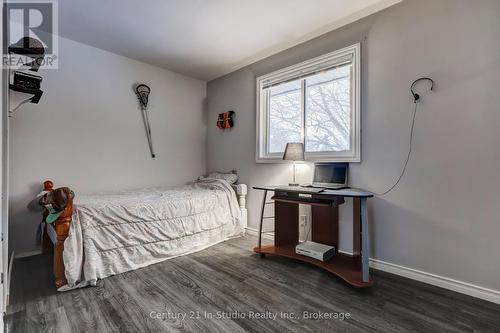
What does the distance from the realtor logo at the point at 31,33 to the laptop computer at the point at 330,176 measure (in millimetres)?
2548

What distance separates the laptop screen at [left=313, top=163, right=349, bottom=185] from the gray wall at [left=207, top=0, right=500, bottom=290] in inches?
4.1

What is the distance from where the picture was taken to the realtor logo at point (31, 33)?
1716 mm

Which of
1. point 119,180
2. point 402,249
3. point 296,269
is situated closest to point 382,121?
point 402,249

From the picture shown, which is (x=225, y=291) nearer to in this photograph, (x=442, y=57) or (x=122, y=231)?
(x=122, y=231)

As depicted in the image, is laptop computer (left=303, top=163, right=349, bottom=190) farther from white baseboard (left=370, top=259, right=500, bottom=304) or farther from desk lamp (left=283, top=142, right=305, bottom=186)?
white baseboard (left=370, top=259, right=500, bottom=304)

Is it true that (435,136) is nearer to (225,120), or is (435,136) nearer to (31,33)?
(225,120)

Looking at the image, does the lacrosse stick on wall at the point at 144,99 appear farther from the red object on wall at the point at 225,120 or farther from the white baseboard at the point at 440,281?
the white baseboard at the point at 440,281

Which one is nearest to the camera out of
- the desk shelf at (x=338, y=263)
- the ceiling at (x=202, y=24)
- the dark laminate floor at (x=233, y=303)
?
the dark laminate floor at (x=233, y=303)

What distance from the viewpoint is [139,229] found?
2.33 metres

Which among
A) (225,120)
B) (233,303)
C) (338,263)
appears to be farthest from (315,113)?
(233,303)

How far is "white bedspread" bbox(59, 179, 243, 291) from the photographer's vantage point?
1.96 metres

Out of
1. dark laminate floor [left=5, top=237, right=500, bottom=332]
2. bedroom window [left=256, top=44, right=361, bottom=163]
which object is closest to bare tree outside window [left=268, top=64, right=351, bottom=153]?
bedroom window [left=256, top=44, right=361, bottom=163]

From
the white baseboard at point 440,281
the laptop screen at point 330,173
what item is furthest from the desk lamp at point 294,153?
the white baseboard at point 440,281

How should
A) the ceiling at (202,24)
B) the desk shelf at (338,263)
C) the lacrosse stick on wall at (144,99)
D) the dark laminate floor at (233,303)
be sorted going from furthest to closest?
the lacrosse stick on wall at (144,99) → the ceiling at (202,24) → the desk shelf at (338,263) → the dark laminate floor at (233,303)
